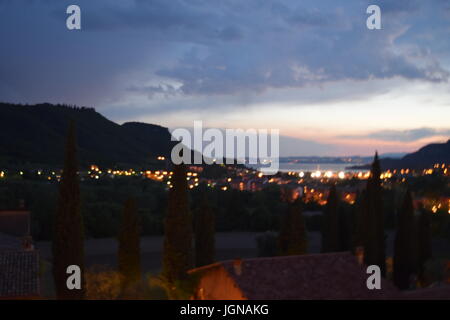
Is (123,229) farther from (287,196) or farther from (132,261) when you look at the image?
(287,196)

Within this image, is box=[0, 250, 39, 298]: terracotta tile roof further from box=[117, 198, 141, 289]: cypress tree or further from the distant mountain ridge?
the distant mountain ridge

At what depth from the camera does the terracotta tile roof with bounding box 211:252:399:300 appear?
475 inches

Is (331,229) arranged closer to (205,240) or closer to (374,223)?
(374,223)

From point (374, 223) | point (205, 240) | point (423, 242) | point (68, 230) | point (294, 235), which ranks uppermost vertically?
point (68, 230)

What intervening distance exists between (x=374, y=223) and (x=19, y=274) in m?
13.3

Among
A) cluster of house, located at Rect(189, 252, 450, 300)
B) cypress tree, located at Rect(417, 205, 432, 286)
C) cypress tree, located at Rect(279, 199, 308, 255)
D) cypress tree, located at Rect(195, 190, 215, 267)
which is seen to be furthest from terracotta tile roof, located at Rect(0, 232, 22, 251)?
cypress tree, located at Rect(417, 205, 432, 286)

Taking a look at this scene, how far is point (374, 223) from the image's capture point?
65.2 feet

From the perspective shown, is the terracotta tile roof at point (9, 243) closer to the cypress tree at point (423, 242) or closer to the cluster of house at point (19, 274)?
the cluster of house at point (19, 274)

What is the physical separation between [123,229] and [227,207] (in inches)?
679

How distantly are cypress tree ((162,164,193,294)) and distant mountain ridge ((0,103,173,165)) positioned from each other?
42.4m

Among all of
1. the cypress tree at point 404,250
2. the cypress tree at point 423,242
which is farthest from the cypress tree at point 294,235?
the cypress tree at point 423,242

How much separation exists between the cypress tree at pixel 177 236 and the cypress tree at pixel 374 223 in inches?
288

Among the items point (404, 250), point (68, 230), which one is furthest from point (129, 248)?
point (404, 250)

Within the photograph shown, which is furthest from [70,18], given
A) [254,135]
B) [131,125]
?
[131,125]
